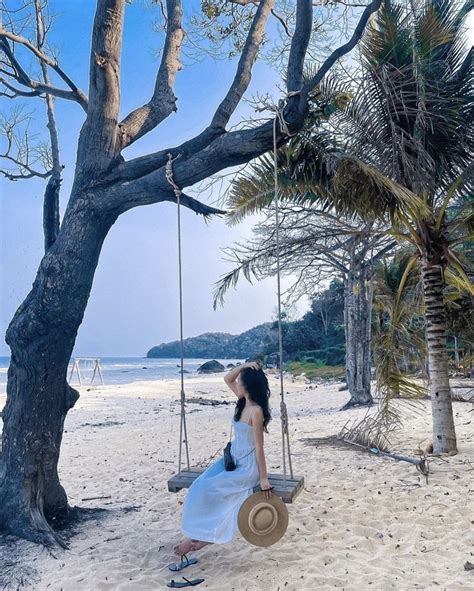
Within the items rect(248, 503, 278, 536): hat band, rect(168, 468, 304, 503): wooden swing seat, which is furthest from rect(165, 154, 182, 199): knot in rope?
rect(248, 503, 278, 536): hat band

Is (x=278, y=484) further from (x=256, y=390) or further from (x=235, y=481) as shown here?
(x=256, y=390)

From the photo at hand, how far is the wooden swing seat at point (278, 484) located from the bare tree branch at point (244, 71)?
10.1ft

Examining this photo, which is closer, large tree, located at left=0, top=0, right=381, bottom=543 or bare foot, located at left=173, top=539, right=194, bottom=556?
bare foot, located at left=173, top=539, right=194, bottom=556

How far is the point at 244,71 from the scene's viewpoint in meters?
5.16

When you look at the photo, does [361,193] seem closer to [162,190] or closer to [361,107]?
[361,107]

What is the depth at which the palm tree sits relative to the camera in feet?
19.3

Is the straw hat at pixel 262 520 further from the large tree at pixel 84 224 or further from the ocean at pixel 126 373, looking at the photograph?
the ocean at pixel 126 373

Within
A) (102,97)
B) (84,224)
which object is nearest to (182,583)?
(84,224)

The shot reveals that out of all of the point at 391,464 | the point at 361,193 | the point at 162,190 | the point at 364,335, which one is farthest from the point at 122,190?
the point at 364,335

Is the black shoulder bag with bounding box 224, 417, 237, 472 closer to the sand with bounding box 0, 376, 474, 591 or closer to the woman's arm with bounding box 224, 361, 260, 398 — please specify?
the woman's arm with bounding box 224, 361, 260, 398

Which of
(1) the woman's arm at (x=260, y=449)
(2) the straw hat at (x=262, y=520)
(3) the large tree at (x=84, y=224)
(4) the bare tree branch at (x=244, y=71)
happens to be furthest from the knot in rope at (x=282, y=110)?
(2) the straw hat at (x=262, y=520)

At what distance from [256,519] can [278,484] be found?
13.9 inches

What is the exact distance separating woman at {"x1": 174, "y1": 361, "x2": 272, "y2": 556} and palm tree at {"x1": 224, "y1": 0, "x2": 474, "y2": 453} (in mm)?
3069

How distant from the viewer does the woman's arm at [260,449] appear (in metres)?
3.43
